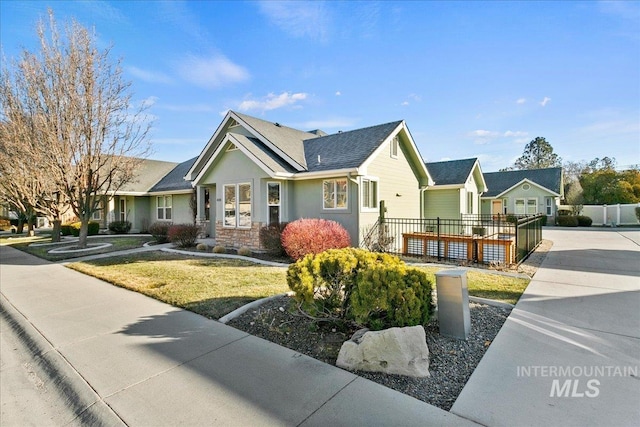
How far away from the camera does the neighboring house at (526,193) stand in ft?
98.9

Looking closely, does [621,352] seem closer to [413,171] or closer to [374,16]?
[374,16]

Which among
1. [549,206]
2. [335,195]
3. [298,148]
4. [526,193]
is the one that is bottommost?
[549,206]

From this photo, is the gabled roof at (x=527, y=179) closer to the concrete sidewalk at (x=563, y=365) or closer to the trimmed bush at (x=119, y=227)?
the concrete sidewalk at (x=563, y=365)

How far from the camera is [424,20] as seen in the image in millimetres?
9492

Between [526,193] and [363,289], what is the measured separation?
3387cm

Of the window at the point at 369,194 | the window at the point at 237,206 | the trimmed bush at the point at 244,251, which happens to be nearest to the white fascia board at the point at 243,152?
the window at the point at 237,206

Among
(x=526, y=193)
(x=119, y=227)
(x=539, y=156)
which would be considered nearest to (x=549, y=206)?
(x=526, y=193)

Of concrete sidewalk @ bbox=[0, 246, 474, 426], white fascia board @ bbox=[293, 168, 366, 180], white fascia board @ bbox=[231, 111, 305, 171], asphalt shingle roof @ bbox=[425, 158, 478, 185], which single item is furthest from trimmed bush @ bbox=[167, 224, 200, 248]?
asphalt shingle roof @ bbox=[425, 158, 478, 185]

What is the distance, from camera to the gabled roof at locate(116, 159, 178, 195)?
21944 mm

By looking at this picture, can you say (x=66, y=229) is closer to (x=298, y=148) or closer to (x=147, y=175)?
(x=147, y=175)

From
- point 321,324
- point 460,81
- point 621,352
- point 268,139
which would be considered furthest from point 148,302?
point 460,81

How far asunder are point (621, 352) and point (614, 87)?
42.2ft

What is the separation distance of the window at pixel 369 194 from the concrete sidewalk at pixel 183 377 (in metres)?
8.56

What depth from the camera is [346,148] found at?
14.0m
